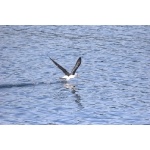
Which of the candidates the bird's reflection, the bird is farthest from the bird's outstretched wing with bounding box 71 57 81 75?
the bird's reflection

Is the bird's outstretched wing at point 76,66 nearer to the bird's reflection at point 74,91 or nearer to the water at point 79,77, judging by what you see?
the water at point 79,77

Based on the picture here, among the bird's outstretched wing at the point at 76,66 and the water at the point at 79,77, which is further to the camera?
the bird's outstretched wing at the point at 76,66

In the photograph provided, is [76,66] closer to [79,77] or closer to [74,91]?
[79,77]

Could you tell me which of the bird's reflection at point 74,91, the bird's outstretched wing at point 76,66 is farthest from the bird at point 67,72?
the bird's reflection at point 74,91

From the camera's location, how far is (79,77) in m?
11.0

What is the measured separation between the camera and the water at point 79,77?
35.0 ft

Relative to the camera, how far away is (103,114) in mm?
10648

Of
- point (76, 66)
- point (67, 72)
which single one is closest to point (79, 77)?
point (76, 66)

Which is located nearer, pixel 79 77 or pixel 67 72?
pixel 67 72

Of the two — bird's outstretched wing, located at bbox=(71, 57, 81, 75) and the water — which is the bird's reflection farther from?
bird's outstretched wing, located at bbox=(71, 57, 81, 75)

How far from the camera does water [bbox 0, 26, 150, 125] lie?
35.0 feet
